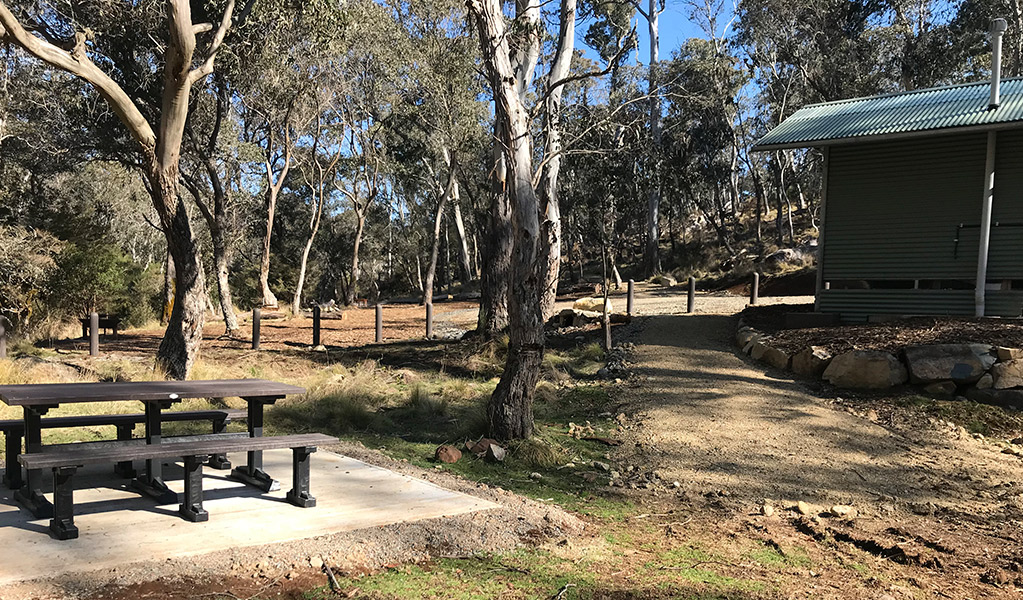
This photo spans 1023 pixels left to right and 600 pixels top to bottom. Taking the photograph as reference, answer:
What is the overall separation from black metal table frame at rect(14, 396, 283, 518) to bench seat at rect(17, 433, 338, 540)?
24 centimetres

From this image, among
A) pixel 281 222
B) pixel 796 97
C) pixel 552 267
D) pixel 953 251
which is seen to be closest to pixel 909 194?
pixel 953 251

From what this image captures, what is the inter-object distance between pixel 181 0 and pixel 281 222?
32.7m

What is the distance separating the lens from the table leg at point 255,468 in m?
5.46

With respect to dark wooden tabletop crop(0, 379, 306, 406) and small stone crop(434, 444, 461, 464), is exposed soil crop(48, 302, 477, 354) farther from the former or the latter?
dark wooden tabletop crop(0, 379, 306, 406)

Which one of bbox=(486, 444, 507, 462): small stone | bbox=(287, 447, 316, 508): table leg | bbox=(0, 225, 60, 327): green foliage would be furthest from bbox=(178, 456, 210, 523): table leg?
bbox=(0, 225, 60, 327): green foliage

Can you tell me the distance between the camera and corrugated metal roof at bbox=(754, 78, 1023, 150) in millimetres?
11812

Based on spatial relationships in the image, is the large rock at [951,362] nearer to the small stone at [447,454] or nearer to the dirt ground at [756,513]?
the dirt ground at [756,513]

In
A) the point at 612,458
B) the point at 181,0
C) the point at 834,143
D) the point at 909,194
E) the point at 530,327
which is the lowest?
the point at 612,458

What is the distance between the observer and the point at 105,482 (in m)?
5.57

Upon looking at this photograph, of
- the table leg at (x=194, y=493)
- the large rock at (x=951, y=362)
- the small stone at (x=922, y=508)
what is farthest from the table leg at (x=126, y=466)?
the large rock at (x=951, y=362)

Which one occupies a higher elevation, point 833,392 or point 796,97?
point 796,97

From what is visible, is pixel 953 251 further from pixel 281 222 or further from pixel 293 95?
pixel 281 222

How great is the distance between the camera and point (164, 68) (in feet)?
39.1

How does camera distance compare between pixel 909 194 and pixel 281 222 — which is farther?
pixel 281 222
